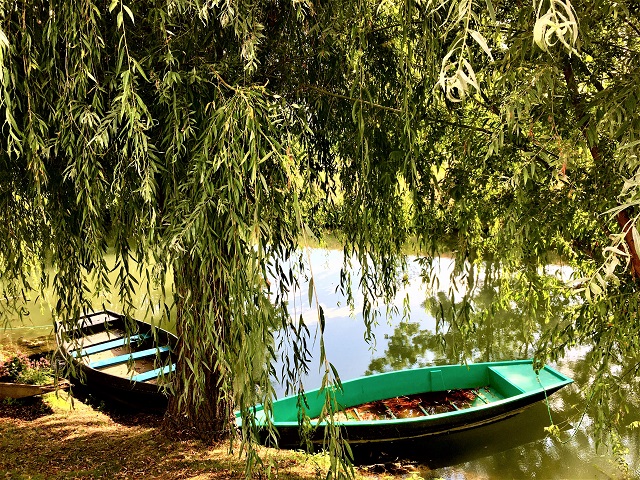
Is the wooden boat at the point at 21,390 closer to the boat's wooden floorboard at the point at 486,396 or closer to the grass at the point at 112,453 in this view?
the grass at the point at 112,453

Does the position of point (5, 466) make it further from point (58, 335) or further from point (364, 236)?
point (364, 236)

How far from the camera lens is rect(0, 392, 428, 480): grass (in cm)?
409

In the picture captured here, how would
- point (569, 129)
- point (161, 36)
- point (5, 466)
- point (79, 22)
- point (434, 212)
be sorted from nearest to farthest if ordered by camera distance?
point (79, 22), point (161, 36), point (569, 129), point (434, 212), point (5, 466)

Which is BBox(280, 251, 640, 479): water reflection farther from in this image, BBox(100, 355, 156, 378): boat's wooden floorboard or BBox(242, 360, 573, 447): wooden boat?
BBox(100, 355, 156, 378): boat's wooden floorboard

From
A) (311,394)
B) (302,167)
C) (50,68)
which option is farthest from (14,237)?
(311,394)

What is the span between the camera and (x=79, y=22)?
81.5 inches

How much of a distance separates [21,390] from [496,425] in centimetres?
453

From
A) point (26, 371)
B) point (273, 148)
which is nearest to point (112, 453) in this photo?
point (26, 371)

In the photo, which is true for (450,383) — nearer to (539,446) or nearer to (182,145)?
(539,446)

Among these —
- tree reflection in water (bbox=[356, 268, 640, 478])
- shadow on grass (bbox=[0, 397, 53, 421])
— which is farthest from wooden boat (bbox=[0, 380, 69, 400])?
tree reflection in water (bbox=[356, 268, 640, 478])

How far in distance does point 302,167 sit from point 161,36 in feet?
3.65

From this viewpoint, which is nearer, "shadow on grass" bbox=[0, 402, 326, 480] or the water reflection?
"shadow on grass" bbox=[0, 402, 326, 480]

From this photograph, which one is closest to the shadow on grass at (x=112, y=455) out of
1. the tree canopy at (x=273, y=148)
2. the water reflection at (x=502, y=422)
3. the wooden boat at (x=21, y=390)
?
the wooden boat at (x=21, y=390)

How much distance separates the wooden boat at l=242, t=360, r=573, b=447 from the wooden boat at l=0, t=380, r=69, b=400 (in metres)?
1.89
